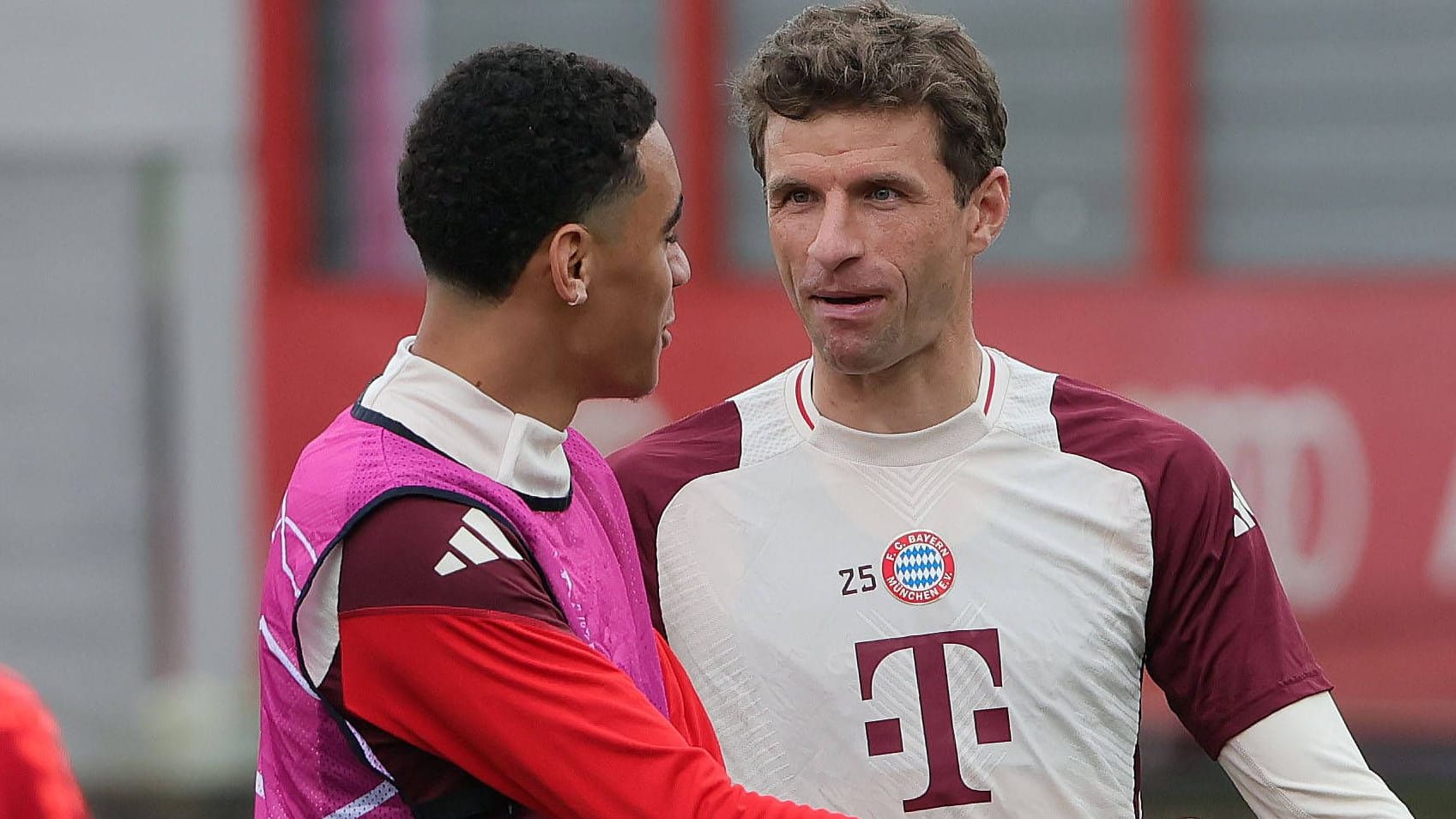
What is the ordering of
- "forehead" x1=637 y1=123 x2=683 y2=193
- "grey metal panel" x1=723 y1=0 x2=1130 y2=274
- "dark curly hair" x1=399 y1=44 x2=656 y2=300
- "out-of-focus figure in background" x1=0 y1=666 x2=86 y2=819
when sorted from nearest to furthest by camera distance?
"dark curly hair" x1=399 y1=44 x2=656 y2=300
"forehead" x1=637 y1=123 x2=683 y2=193
"out-of-focus figure in background" x1=0 y1=666 x2=86 y2=819
"grey metal panel" x1=723 y1=0 x2=1130 y2=274

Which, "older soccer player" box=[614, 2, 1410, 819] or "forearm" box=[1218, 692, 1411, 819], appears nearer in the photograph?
"forearm" box=[1218, 692, 1411, 819]

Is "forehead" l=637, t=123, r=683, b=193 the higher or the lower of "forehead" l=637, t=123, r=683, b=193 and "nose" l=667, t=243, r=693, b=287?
the higher

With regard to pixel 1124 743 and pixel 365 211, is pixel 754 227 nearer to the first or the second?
pixel 365 211

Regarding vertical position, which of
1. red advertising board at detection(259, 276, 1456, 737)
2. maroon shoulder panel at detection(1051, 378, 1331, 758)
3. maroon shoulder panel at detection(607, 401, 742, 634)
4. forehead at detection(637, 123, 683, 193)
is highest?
forehead at detection(637, 123, 683, 193)

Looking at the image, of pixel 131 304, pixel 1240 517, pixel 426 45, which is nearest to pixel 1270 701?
pixel 1240 517

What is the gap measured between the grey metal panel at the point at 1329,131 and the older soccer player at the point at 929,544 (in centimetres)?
407

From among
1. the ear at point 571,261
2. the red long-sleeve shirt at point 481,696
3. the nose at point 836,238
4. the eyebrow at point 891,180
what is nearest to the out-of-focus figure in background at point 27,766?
the red long-sleeve shirt at point 481,696

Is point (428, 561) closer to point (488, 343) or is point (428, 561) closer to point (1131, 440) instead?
point (488, 343)

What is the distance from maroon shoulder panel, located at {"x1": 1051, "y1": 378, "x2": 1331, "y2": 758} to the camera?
2631 millimetres

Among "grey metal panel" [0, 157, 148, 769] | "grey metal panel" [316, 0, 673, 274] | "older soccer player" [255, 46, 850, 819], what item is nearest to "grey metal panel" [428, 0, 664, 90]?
"grey metal panel" [316, 0, 673, 274]

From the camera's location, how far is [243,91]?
24.1 ft

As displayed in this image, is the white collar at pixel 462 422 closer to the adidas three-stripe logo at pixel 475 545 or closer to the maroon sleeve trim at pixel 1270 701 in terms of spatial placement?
Result: the adidas three-stripe logo at pixel 475 545

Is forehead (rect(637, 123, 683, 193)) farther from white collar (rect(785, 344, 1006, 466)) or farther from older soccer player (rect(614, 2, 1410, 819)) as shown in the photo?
white collar (rect(785, 344, 1006, 466))

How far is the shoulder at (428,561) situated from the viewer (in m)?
1.94
